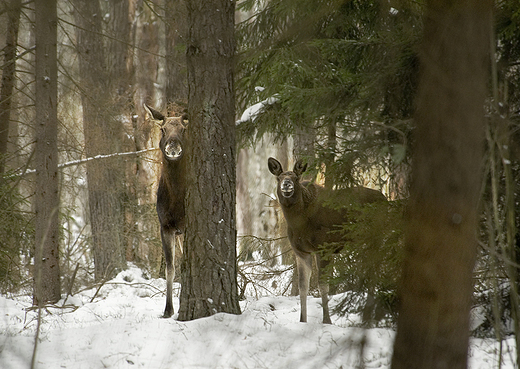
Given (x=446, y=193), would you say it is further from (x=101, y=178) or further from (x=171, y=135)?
(x=101, y=178)

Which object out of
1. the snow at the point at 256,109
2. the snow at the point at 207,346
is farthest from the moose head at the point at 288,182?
the snow at the point at 207,346

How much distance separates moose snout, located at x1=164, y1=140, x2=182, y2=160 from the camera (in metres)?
8.30

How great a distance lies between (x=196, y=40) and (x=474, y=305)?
14.7 feet

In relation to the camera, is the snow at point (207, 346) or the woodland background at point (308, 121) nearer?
the snow at point (207, 346)

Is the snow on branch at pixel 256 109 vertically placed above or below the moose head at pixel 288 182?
above

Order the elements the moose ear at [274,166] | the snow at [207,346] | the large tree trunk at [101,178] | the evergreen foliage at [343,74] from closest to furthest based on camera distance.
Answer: the snow at [207,346], the evergreen foliage at [343,74], the moose ear at [274,166], the large tree trunk at [101,178]

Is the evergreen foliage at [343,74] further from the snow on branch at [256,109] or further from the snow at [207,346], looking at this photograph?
the snow at [207,346]

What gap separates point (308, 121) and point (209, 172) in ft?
7.38

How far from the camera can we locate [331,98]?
6.65 meters

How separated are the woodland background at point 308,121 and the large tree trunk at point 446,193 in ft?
0.68

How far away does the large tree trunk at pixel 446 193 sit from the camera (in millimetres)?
3787

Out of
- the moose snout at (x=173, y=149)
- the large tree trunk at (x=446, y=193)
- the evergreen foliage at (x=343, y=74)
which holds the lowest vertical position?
the large tree trunk at (x=446, y=193)

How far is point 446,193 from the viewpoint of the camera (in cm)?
382

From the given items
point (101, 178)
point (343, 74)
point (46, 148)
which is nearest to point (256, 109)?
point (343, 74)
